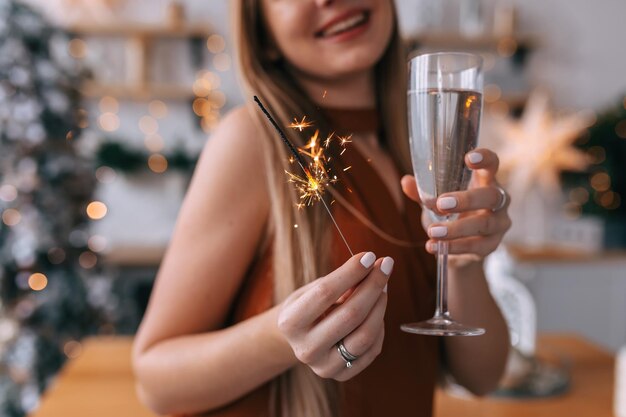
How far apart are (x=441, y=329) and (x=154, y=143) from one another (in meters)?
3.68

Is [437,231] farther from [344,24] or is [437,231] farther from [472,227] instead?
[344,24]

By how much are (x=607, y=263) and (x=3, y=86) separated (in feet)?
10.1

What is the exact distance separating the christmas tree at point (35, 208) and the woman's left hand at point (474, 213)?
6.76 feet

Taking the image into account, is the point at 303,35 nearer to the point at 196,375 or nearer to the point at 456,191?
the point at 456,191

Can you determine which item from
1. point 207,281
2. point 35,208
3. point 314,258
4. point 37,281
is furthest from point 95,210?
point 314,258

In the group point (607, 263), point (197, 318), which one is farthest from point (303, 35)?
point (607, 263)

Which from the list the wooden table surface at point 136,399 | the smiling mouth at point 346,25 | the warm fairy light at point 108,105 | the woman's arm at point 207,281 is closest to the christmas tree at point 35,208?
the wooden table surface at point 136,399

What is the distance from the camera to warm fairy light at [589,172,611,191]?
3.57m

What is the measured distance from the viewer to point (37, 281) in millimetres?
2463

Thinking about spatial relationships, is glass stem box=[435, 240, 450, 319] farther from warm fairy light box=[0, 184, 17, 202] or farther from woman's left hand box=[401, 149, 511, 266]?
warm fairy light box=[0, 184, 17, 202]

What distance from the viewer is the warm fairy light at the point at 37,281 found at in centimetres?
245

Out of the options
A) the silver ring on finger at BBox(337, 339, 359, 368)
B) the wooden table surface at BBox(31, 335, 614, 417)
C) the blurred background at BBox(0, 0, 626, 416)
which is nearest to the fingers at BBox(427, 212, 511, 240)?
the silver ring on finger at BBox(337, 339, 359, 368)

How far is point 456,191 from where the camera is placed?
0.49 meters

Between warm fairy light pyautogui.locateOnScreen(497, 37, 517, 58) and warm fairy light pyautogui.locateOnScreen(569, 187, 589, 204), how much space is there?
919 millimetres
